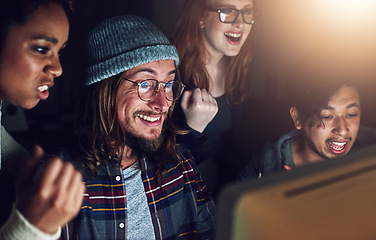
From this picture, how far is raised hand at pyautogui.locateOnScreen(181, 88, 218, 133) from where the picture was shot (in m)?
1.22

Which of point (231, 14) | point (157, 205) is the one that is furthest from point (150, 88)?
point (231, 14)

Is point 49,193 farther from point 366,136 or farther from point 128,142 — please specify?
point 366,136

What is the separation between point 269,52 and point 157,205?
1266 millimetres

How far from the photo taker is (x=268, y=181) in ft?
1.39

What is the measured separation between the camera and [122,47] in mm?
991

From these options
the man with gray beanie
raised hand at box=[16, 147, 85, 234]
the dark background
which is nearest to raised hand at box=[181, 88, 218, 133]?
the man with gray beanie

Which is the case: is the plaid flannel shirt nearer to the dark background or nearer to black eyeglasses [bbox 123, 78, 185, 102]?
black eyeglasses [bbox 123, 78, 185, 102]

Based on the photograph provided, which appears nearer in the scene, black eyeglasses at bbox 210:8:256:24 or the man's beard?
the man's beard

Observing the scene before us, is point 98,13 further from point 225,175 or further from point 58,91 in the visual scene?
point 225,175

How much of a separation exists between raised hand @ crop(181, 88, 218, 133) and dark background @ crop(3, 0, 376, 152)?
42cm

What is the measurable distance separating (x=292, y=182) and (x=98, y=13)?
160cm

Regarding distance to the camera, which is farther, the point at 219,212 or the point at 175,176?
the point at 175,176

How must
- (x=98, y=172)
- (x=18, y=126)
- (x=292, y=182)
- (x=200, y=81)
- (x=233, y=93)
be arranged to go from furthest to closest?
(x=18, y=126)
(x=233, y=93)
(x=200, y=81)
(x=98, y=172)
(x=292, y=182)

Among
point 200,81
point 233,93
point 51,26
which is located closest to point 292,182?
point 51,26
